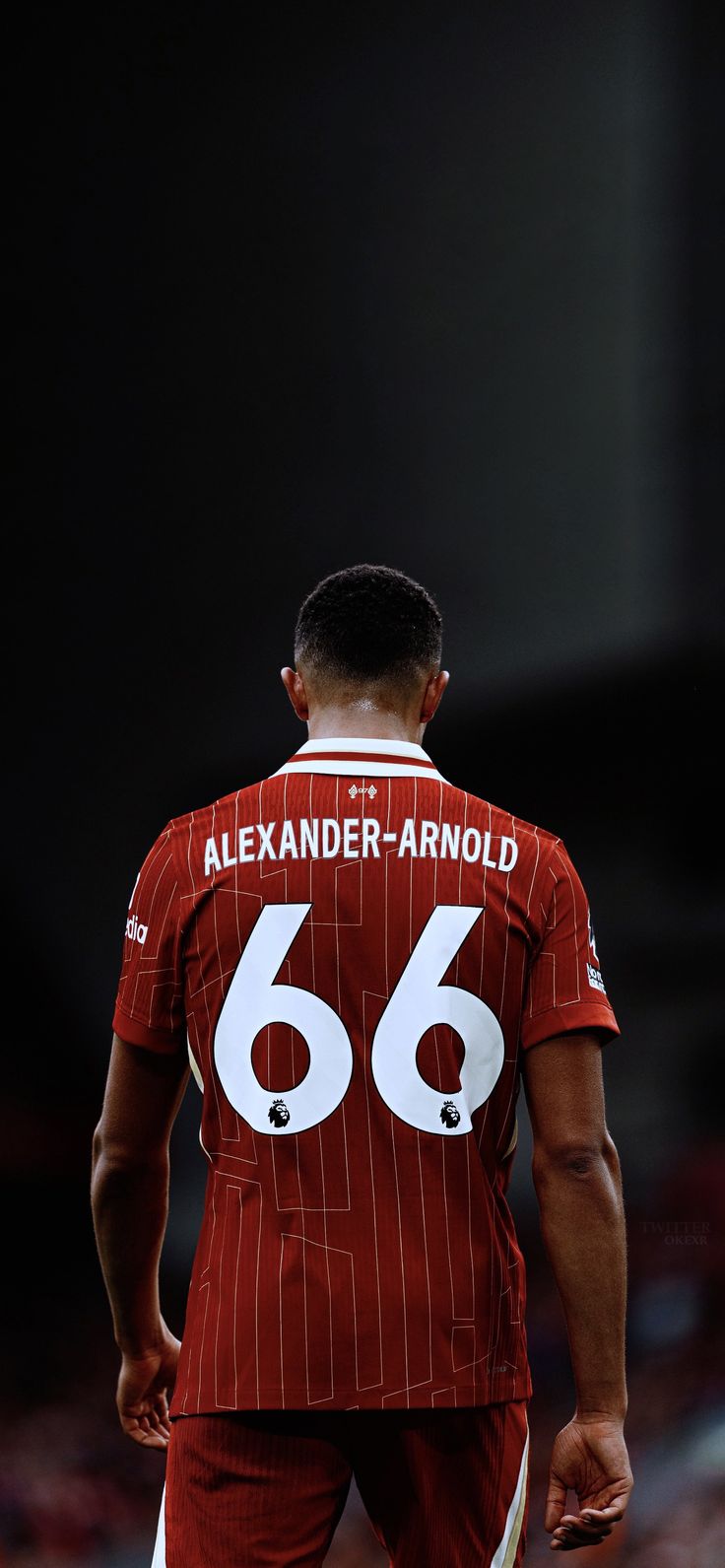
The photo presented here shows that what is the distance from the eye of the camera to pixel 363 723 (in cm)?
139

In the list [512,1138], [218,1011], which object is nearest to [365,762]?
[218,1011]

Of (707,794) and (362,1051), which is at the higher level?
(707,794)

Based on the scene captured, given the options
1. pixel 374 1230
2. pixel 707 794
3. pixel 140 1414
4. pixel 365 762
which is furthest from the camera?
pixel 707 794

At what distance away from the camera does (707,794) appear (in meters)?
3.61

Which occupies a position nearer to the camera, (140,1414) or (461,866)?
(461,866)

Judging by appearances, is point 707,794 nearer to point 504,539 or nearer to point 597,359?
point 504,539

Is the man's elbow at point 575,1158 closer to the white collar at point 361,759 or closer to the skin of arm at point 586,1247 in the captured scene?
the skin of arm at point 586,1247

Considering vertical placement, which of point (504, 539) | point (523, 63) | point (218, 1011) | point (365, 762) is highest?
point (523, 63)

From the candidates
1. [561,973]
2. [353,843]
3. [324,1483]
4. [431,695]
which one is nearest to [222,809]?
[353,843]

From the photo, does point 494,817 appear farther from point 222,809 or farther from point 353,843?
point 222,809

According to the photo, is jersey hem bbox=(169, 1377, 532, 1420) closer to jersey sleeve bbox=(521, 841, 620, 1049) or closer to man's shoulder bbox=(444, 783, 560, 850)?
jersey sleeve bbox=(521, 841, 620, 1049)

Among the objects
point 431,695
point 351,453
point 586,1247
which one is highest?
point 351,453

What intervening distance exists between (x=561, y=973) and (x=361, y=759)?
0.28 meters

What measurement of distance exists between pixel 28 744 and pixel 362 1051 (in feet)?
8.63
